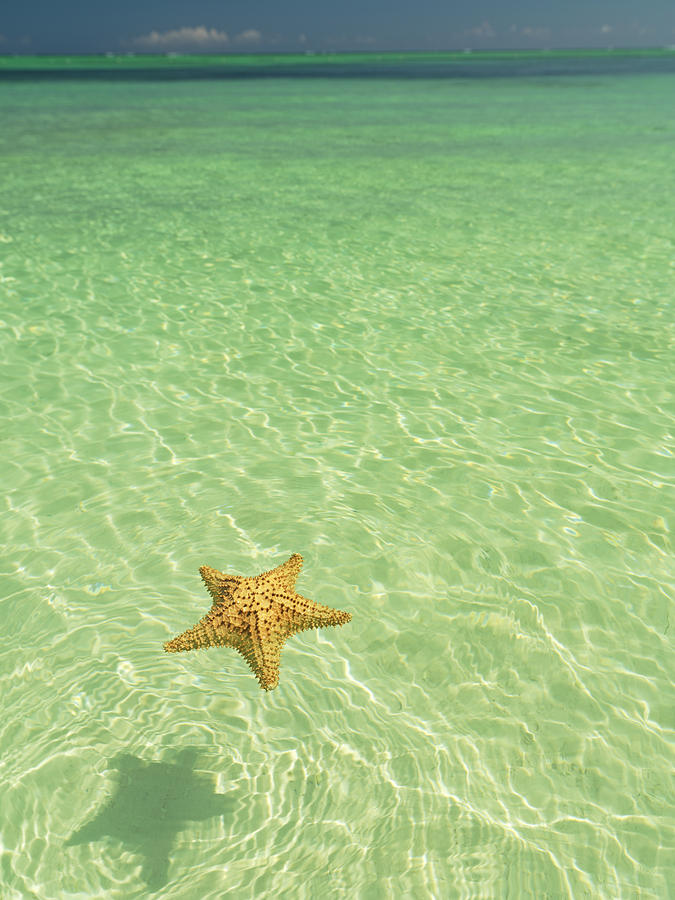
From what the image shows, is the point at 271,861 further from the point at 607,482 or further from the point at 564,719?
the point at 607,482

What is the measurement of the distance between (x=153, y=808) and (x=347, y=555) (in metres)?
2.33

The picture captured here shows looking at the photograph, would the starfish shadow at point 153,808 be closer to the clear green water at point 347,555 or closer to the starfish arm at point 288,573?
the clear green water at point 347,555

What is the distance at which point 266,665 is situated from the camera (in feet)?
12.1

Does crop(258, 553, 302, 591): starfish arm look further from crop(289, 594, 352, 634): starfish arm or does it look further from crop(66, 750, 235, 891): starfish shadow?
crop(66, 750, 235, 891): starfish shadow

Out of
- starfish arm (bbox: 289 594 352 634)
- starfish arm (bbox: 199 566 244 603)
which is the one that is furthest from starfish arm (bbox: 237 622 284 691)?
starfish arm (bbox: 199 566 244 603)

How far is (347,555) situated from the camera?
18.2 ft

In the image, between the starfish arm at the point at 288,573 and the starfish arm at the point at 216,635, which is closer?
the starfish arm at the point at 216,635

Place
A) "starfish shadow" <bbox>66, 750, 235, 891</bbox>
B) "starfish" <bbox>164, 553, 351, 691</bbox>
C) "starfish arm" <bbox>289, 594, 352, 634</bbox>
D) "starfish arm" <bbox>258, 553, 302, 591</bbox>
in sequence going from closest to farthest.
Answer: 1. "starfish shadow" <bbox>66, 750, 235, 891</bbox>
2. "starfish" <bbox>164, 553, 351, 691</bbox>
3. "starfish arm" <bbox>289, 594, 352, 634</bbox>
4. "starfish arm" <bbox>258, 553, 302, 591</bbox>

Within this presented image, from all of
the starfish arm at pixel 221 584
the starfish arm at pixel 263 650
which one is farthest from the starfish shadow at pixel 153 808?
the starfish arm at pixel 221 584

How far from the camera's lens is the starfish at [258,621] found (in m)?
3.76

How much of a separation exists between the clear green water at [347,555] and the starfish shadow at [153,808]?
0.05 feet

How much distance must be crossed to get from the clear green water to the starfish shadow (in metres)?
0.01

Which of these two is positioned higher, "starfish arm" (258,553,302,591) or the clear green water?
"starfish arm" (258,553,302,591)

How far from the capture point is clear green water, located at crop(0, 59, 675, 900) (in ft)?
12.2
